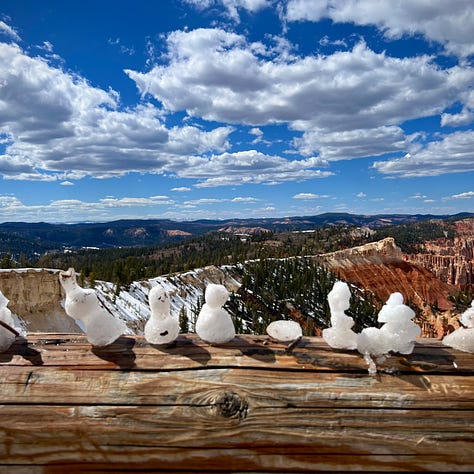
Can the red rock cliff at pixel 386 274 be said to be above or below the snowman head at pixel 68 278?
below

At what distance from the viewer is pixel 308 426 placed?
1.70 meters

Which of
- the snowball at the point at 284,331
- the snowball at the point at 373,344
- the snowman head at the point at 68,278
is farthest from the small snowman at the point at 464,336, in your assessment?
the snowman head at the point at 68,278

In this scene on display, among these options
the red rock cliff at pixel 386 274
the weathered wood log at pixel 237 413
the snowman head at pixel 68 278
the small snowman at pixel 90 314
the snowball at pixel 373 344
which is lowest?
the red rock cliff at pixel 386 274

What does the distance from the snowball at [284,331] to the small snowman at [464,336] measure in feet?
2.68

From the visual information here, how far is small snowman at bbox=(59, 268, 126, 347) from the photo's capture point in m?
2.08

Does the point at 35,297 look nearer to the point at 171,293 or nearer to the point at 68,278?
the point at 171,293

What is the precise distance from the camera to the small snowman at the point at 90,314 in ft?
6.84

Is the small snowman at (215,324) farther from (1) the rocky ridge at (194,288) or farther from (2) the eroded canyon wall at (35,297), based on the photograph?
(2) the eroded canyon wall at (35,297)

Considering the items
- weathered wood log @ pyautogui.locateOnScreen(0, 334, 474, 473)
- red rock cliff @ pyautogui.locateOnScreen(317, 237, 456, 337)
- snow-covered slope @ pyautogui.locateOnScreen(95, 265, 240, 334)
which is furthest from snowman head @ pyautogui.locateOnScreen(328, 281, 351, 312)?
red rock cliff @ pyautogui.locateOnScreen(317, 237, 456, 337)

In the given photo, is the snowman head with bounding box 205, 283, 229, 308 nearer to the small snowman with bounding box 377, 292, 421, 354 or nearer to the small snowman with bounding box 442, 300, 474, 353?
the small snowman with bounding box 377, 292, 421, 354

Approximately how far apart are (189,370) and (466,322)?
1.50m

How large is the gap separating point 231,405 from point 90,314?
0.95m

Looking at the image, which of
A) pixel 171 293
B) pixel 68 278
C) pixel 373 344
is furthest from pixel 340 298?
pixel 171 293

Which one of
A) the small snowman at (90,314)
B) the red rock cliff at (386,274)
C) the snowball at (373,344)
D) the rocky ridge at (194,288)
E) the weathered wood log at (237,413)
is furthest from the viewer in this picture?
the red rock cliff at (386,274)
